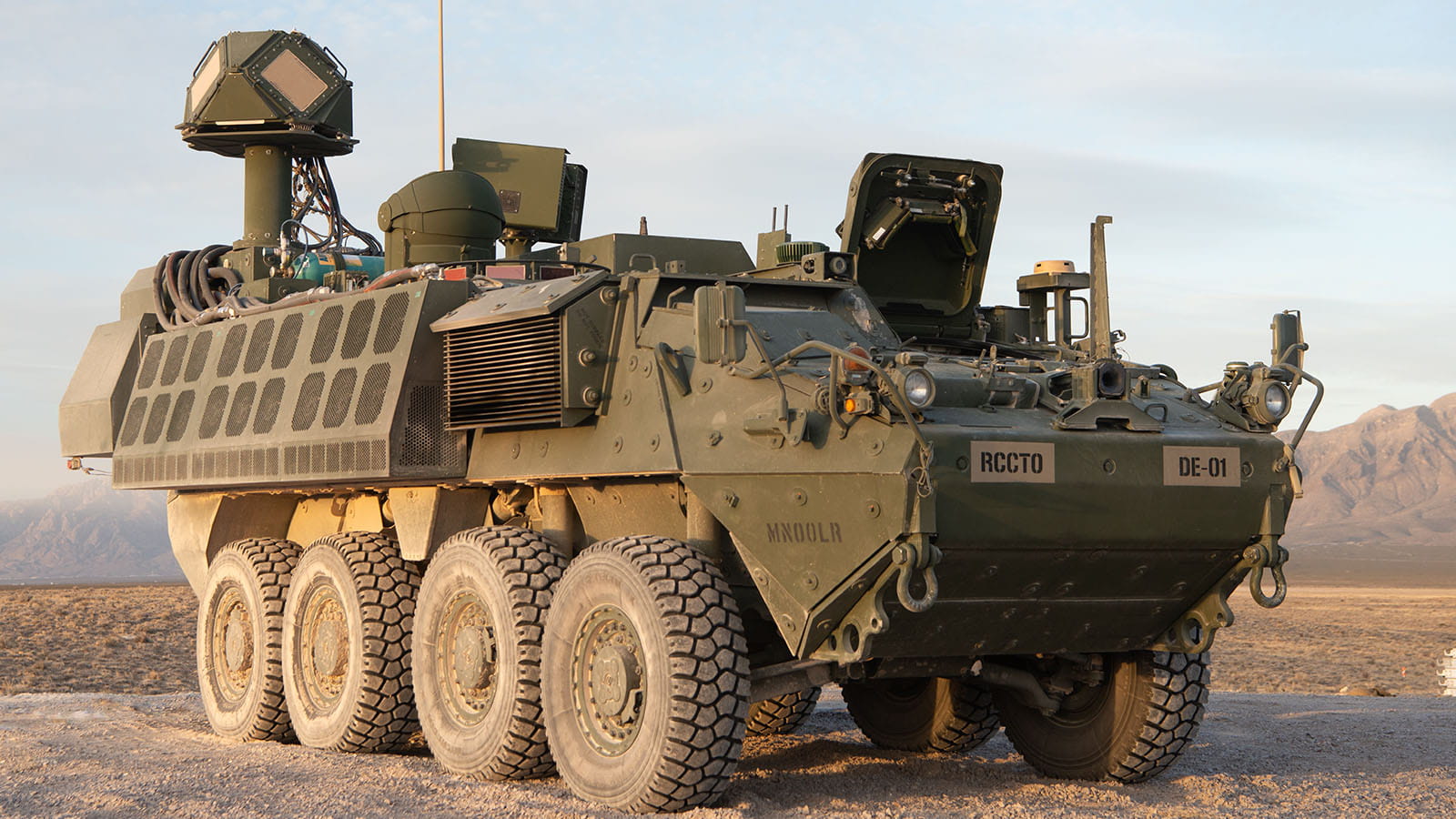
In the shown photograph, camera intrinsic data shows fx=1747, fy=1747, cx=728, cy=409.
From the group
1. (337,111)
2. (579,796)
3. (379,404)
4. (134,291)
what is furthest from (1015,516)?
(337,111)

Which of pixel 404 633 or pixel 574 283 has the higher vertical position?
pixel 574 283

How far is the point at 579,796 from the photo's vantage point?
841 centimetres

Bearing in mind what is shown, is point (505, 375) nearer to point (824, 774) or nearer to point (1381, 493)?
point (824, 774)

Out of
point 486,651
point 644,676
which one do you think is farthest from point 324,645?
point 644,676

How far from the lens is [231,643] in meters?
12.2

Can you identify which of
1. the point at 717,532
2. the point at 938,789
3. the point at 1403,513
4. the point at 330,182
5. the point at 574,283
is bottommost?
the point at 1403,513

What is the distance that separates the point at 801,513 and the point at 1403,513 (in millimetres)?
133737

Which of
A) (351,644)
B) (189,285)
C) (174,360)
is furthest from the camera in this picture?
(189,285)

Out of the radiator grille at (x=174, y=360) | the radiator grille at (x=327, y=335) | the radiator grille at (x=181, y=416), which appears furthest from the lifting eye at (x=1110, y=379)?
the radiator grille at (x=174, y=360)

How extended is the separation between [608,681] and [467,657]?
4.88 ft

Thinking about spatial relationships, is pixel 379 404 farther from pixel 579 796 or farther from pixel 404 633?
pixel 579 796

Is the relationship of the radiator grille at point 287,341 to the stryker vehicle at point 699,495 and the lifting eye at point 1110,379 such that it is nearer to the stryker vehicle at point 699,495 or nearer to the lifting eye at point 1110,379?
the stryker vehicle at point 699,495

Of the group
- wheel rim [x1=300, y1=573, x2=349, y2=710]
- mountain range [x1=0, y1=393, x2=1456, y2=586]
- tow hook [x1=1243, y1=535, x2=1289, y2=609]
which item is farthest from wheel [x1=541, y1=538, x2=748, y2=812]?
mountain range [x1=0, y1=393, x2=1456, y2=586]

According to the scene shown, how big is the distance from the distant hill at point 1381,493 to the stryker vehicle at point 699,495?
86.8 meters
